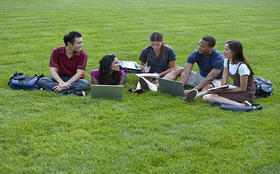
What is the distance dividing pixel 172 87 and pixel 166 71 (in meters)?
0.94

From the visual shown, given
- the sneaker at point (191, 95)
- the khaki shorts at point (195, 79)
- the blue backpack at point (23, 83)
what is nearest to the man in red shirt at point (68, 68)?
the blue backpack at point (23, 83)

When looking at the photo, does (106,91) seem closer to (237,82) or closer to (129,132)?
(129,132)

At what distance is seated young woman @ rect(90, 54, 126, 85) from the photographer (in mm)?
6480

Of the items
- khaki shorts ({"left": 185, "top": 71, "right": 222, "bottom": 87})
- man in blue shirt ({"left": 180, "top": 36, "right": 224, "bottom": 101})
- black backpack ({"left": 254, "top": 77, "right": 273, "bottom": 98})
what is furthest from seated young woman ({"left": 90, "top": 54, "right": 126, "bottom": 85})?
black backpack ({"left": 254, "top": 77, "right": 273, "bottom": 98})

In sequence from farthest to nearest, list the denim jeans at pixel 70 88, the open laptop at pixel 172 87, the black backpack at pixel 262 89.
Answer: the denim jeans at pixel 70 88, the black backpack at pixel 262 89, the open laptop at pixel 172 87

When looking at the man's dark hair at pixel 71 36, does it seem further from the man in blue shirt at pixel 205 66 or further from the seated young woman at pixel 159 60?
the man in blue shirt at pixel 205 66

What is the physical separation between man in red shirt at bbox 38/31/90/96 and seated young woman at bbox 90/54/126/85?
0.24 metres

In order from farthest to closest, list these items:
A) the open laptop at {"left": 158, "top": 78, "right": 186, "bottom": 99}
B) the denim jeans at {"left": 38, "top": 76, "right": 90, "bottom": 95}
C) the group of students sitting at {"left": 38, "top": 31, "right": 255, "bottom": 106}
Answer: the denim jeans at {"left": 38, "top": 76, "right": 90, "bottom": 95} < the open laptop at {"left": 158, "top": 78, "right": 186, "bottom": 99} < the group of students sitting at {"left": 38, "top": 31, "right": 255, "bottom": 106}

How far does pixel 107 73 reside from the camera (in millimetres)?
6531

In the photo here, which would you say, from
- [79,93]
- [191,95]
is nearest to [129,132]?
[191,95]

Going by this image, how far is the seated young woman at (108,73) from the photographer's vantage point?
21.3 ft

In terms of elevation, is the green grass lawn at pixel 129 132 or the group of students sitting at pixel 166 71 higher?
the group of students sitting at pixel 166 71

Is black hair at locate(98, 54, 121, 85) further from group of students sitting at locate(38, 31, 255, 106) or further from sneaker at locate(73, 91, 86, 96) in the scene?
Answer: sneaker at locate(73, 91, 86, 96)

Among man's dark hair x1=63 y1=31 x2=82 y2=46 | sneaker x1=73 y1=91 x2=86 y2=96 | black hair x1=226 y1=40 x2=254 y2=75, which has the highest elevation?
man's dark hair x1=63 y1=31 x2=82 y2=46
